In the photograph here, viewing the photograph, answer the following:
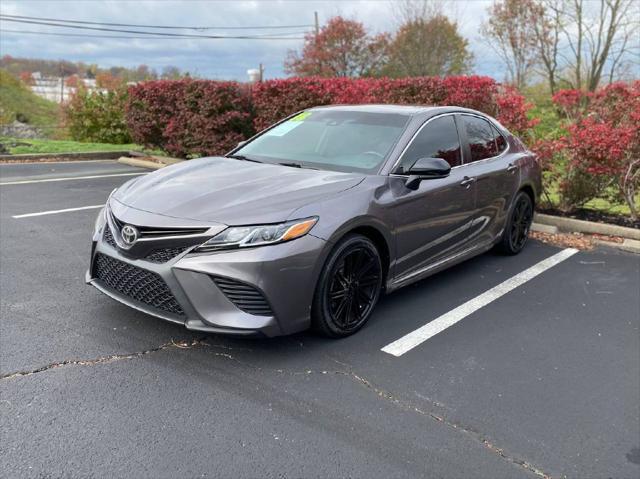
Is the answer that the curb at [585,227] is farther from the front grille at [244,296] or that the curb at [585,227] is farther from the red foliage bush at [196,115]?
the red foliage bush at [196,115]

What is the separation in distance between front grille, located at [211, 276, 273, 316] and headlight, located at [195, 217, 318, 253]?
0.19 m

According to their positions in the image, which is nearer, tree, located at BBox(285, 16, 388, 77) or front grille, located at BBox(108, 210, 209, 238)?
front grille, located at BBox(108, 210, 209, 238)

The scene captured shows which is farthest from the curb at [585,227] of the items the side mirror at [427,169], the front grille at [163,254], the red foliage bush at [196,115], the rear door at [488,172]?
the red foliage bush at [196,115]

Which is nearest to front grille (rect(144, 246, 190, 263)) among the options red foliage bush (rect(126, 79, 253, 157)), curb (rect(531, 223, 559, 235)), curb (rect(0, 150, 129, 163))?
curb (rect(531, 223, 559, 235))

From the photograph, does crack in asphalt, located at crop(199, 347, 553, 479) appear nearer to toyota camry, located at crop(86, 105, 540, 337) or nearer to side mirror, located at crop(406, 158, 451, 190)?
toyota camry, located at crop(86, 105, 540, 337)

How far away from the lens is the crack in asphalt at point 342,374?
8.86ft

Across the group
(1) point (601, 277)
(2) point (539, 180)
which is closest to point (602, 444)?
(1) point (601, 277)

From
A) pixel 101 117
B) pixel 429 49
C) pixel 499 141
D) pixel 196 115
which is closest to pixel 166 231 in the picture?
pixel 499 141

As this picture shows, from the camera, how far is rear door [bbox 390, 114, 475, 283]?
416 cm

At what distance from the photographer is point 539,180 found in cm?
631

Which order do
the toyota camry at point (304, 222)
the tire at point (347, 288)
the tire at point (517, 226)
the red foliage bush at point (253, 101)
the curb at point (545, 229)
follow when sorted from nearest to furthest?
the toyota camry at point (304, 222)
the tire at point (347, 288)
the tire at point (517, 226)
the curb at point (545, 229)
the red foliage bush at point (253, 101)

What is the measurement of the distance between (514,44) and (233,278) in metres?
19.1

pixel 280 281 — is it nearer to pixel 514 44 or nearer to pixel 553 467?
pixel 553 467

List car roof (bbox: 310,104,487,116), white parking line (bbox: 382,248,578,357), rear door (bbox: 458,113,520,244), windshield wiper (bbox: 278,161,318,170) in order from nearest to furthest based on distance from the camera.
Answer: white parking line (bbox: 382,248,578,357), windshield wiper (bbox: 278,161,318,170), car roof (bbox: 310,104,487,116), rear door (bbox: 458,113,520,244)
